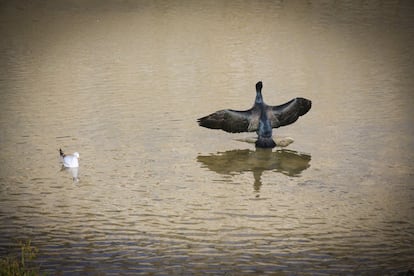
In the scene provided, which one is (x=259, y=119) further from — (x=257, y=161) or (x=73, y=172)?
(x=73, y=172)

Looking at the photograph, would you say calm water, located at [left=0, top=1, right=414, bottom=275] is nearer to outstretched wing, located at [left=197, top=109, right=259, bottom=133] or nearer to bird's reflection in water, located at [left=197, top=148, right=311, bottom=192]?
bird's reflection in water, located at [left=197, top=148, right=311, bottom=192]

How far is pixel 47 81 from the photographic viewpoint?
1101 inches

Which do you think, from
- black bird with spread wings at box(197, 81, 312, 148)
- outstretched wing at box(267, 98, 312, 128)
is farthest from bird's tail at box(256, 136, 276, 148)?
outstretched wing at box(267, 98, 312, 128)

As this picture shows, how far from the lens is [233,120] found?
61.8 ft

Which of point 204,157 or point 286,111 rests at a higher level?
point 286,111

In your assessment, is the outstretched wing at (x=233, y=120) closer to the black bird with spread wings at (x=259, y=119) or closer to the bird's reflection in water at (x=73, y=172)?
the black bird with spread wings at (x=259, y=119)

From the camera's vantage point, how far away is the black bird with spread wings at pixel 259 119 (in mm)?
18734

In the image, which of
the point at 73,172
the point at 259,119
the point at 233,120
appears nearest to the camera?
the point at 73,172

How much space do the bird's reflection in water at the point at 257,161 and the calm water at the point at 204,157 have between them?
0.07 m

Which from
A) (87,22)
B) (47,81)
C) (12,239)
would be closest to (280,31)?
(87,22)

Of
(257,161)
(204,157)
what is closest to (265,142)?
(257,161)

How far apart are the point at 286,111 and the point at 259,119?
0.82m

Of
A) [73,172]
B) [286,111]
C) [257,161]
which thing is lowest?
[73,172]

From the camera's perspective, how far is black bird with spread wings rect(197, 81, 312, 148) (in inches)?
738
